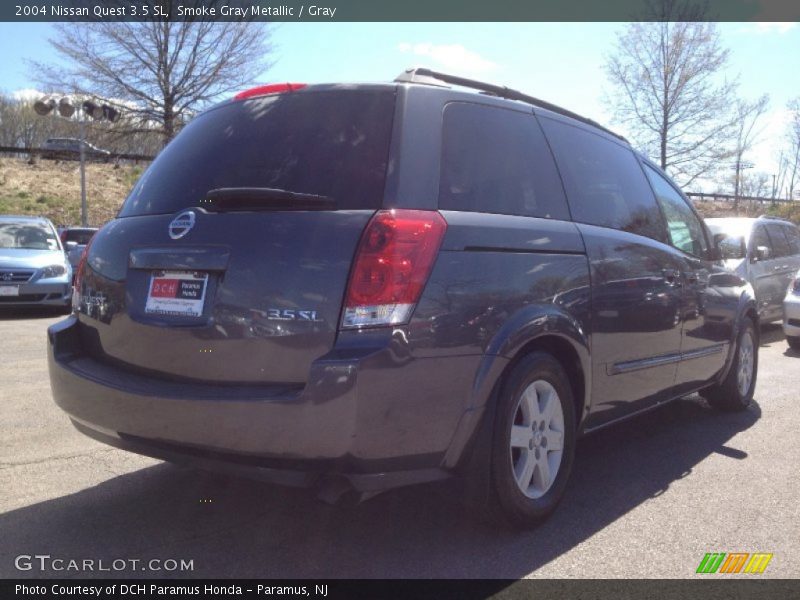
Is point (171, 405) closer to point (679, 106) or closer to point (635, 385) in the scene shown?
point (635, 385)

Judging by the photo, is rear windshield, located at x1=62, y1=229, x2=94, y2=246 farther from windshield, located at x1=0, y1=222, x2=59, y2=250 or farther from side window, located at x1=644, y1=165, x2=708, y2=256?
side window, located at x1=644, y1=165, x2=708, y2=256

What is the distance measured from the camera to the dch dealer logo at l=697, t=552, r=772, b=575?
2.95m

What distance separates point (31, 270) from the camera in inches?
426

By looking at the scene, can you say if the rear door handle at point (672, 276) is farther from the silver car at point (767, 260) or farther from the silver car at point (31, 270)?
the silver car at point (31, 270)

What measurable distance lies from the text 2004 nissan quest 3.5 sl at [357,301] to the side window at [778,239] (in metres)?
7.99

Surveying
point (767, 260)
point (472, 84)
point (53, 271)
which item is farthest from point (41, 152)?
point (472, 84)

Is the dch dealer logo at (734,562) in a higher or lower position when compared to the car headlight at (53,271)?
lower

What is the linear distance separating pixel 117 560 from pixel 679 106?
21442mm

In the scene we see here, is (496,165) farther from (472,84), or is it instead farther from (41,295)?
(41,295)

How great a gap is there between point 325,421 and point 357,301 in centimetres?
41

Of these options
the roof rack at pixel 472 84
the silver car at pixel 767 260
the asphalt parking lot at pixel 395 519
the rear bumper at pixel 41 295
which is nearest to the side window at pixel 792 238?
the silver car at pixel 767 260

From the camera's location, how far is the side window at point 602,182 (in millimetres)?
3777

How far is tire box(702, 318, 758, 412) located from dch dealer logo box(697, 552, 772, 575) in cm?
252

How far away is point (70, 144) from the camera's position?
3753 centimetres
